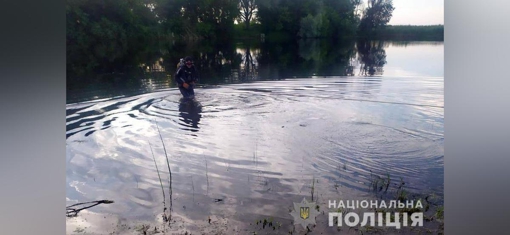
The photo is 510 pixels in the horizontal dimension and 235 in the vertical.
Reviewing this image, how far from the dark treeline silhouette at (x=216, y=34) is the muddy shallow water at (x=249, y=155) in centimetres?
25

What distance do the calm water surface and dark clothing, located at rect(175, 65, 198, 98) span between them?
0.43 feet

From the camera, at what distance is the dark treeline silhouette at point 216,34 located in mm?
3535

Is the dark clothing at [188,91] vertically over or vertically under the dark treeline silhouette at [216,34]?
under

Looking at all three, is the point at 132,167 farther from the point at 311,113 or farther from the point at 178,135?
the point at 311,113

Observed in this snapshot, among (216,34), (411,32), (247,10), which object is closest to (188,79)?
(216,34)

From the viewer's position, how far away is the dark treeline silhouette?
11.6 feet

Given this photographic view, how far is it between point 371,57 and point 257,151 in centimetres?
102

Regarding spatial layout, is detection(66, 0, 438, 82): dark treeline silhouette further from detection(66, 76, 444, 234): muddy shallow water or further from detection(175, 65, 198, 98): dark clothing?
detection(66, 76, 444, 234): muddy shallow water

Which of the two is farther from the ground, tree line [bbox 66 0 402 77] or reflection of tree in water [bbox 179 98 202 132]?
tree line [bbox 66 0 402 77]

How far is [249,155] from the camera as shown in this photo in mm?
3475

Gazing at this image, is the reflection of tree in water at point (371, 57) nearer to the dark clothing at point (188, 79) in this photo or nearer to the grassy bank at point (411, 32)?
the grassy bank at point (411, 32)

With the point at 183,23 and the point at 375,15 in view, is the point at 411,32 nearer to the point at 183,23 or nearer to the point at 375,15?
the point at 375,15

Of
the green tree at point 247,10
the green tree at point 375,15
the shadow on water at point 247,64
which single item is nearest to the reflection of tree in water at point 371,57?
the shadow on water at point 247,64

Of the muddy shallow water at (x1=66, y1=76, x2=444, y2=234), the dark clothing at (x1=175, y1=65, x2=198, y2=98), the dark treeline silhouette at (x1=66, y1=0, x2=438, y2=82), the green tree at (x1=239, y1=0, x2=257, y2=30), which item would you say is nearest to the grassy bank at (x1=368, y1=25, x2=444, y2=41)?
the dark treeline silhouette at (x1=66, y1=0, x2=438, y2=82)
